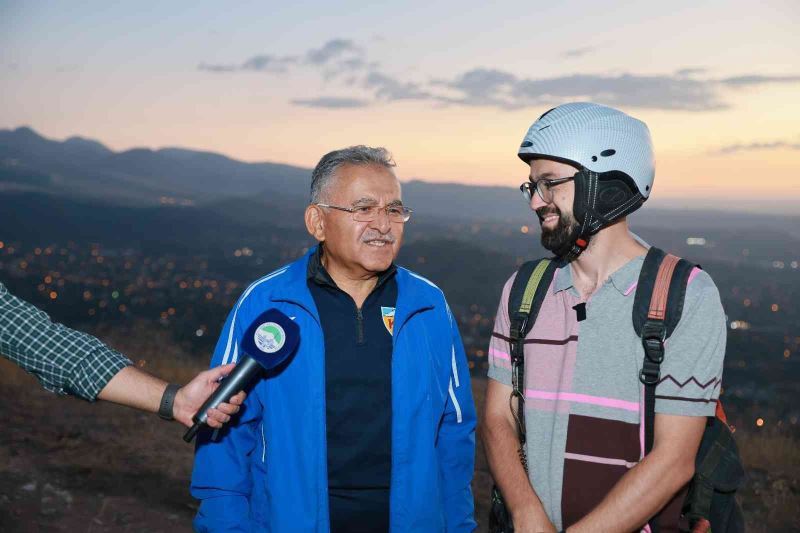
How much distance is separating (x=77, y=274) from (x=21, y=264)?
13.0m

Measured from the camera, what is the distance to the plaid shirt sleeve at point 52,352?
9.70ft

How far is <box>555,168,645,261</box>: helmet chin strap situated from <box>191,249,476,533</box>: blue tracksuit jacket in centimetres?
80

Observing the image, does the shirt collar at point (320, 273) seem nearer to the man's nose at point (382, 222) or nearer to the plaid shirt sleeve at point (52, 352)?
the man's nose at point (382, 222)

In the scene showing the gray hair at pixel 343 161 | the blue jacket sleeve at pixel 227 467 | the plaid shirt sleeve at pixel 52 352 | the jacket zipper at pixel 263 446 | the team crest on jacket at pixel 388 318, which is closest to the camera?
the plaid shirt sleeve at pixel 52 352

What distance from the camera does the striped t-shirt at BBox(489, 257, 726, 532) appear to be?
267 cm

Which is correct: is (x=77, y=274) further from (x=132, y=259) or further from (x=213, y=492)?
(x=213, y=492)

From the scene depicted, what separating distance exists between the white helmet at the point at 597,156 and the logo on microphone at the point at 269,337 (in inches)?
53.1

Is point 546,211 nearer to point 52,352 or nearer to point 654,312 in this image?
point 654,312

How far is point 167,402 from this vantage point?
9.93 feet

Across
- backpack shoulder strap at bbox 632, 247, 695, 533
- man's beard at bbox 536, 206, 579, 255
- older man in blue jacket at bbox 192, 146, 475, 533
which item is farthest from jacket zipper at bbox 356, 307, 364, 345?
backpack shoulder strap at bbox 632, 247, 695, 533

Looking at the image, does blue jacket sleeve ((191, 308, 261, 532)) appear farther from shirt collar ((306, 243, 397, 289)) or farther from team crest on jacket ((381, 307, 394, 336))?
team crest on jacket ((381, 307, 394, 336))

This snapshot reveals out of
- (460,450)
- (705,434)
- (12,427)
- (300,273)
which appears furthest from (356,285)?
(12,427)

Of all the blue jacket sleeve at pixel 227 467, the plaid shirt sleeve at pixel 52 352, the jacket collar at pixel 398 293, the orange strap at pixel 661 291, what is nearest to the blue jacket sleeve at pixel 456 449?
the jacket collar at pixel 398 293

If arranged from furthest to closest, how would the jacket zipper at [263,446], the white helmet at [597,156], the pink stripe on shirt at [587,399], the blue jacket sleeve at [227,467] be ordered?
the jacket zipper at [263,446] → the blue jacket sleeve at [227,467] → the white helmet at [597,156] → the pink stripe on shirt at [587,399]
